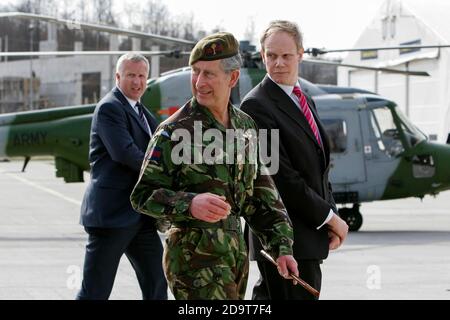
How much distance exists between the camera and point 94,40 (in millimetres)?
111438

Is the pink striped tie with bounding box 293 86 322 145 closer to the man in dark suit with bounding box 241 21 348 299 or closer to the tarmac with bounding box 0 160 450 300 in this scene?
the man in dark suit with bounding box 241 21 348 299

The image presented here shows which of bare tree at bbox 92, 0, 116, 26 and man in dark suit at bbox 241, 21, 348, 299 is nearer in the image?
man in dark suit at bbox 241, 21, 348, 299

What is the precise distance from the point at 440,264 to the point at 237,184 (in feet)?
24.8

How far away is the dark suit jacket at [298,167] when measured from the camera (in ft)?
16.9

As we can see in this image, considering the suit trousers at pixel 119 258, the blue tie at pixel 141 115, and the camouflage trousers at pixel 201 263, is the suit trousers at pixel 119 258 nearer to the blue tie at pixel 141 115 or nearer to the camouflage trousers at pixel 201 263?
the blue tie at pixel 141 115

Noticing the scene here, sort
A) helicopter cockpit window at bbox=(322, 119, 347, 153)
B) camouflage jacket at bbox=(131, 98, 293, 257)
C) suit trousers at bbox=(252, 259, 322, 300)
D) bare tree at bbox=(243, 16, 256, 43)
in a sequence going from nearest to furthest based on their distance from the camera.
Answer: camouflage jacket at bbox=(131, 98, 293, 257)
suit trousers at bbox=(252, 259, 322, 300)
helicopter cockpit window at bbox=(322, 119, 347, 153)
bare tree at bbox=(243, 16, 256, 43)

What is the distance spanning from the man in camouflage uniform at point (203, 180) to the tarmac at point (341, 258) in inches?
176

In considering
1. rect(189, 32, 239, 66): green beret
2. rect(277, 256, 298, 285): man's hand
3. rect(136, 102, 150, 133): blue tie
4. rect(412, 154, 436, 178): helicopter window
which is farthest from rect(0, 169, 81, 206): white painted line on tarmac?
rect(189, 32, 239, 66): green beret

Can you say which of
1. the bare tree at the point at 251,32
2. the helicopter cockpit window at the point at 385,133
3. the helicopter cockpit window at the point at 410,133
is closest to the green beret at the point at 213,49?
the helicopter cockpit window at the point at 385,133

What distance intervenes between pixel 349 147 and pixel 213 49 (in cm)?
1206

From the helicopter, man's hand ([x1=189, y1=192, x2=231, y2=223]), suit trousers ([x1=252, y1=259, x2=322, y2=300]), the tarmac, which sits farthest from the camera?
the helicopter

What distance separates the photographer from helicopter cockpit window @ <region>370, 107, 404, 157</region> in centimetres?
1639

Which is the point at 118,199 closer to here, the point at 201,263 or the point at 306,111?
the point at 306,111

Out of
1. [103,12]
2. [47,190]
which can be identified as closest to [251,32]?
[103,12]
